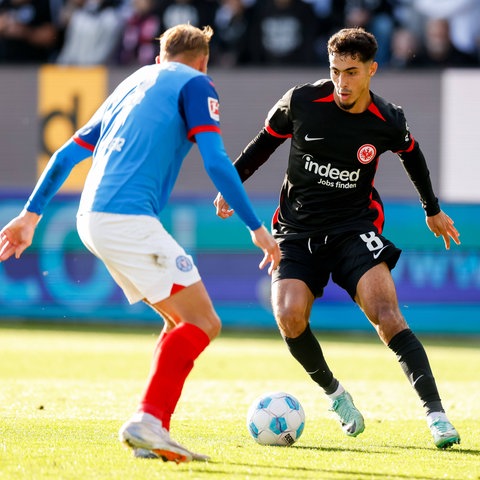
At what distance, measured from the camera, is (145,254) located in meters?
5.19

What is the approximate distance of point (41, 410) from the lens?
7527mm

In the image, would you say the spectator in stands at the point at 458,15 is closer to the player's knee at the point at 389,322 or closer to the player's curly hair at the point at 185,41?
the player's knee at the point at 389,322

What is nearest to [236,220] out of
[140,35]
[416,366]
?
[140,35]

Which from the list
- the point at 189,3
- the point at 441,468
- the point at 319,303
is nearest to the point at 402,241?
the point at 319,303

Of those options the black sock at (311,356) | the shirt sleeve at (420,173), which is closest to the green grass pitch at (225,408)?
the black sock at (311,356)

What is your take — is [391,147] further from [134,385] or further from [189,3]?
[189,3]

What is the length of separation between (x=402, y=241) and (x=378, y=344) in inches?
60.8

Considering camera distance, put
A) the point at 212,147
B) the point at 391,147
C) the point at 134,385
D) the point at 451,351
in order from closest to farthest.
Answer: the point at 212,147, the point at 391,147, the point at 134,385, the point at 451,351

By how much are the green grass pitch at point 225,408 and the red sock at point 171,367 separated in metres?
0.32

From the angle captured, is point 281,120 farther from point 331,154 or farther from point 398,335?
point 398,335

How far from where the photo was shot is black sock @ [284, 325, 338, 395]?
22.1ft

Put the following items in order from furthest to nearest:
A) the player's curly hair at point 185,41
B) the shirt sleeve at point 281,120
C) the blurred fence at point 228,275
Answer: the blurred fence at point 228,275
the shirt sleeve at point 281,120
the player's curly hair at point 185,41

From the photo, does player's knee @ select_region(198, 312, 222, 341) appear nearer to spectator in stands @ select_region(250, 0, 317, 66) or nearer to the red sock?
the red sock

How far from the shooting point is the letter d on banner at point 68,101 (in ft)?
55.5
